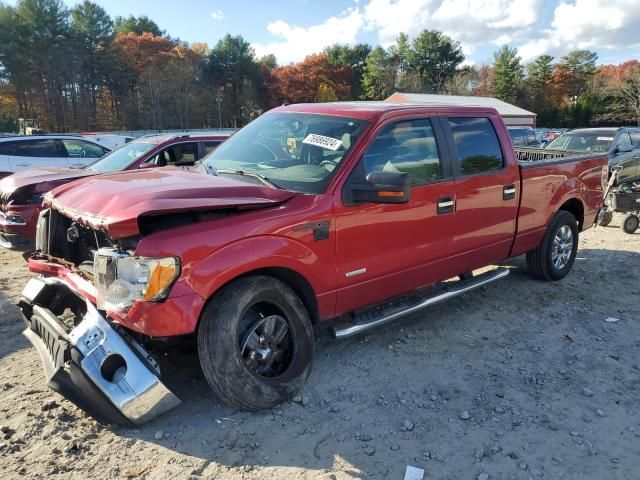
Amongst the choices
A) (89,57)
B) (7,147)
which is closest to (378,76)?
(89,57)

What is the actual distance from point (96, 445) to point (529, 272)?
4942mm

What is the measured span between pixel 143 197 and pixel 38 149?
978 cm

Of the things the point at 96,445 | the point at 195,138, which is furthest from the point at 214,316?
the point at 195,138

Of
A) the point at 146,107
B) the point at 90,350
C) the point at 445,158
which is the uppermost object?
the point at 146,107

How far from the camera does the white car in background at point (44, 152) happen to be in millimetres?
10823

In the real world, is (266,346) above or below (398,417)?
above

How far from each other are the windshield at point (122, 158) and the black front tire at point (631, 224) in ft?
26.1

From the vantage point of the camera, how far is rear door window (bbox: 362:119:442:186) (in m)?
3.86

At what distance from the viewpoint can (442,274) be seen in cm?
452

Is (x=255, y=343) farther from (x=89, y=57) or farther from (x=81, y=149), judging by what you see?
(x=89, y=57)

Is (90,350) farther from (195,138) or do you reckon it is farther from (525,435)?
(195,138)

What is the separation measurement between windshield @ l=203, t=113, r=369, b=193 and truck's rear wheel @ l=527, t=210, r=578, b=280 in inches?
119

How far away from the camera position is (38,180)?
6.82 meters

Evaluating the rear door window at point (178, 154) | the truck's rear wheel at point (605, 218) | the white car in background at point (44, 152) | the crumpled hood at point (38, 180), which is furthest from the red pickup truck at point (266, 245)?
the white car in background at point (44, 152)
